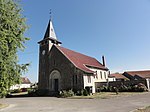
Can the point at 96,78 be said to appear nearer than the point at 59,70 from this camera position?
No

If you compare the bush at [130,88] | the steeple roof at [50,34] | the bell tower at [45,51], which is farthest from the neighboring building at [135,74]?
the bell tower at [45,51]

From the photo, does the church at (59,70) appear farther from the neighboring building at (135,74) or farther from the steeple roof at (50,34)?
the neighboring building at (135,74)

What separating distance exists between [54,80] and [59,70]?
8.09ft

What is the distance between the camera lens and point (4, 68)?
1382 cm

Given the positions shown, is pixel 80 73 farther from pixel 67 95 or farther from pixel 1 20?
pixel 1 20

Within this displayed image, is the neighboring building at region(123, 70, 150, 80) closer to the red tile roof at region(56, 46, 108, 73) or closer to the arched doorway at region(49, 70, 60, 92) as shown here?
the red tile roof at region(56, 46, 108, 73)

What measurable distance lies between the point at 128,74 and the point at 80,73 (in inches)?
1634

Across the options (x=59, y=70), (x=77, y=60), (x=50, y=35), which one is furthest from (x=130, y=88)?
(x=50, y=35)

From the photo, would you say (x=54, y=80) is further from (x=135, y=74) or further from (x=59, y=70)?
(x=135, y=74)

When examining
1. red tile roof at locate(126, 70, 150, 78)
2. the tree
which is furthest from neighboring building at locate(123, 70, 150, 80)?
the tree

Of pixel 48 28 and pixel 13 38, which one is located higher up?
pixel 48 28

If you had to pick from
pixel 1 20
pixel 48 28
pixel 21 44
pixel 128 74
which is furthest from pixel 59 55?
pixel 128 74

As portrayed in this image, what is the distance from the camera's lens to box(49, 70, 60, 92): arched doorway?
33.1 m

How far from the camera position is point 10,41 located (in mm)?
14500
